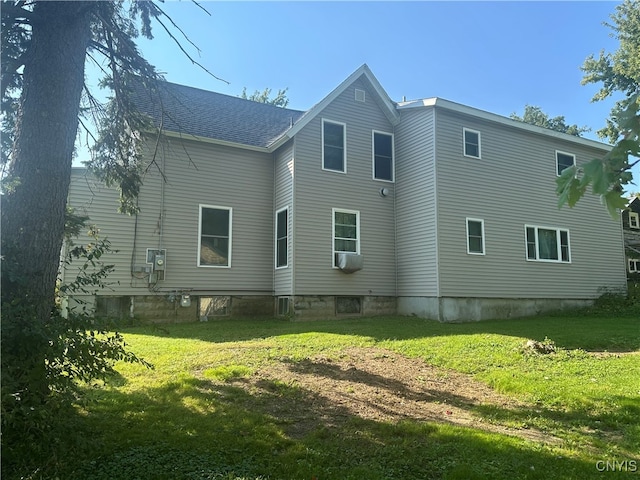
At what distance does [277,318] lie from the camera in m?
12.9

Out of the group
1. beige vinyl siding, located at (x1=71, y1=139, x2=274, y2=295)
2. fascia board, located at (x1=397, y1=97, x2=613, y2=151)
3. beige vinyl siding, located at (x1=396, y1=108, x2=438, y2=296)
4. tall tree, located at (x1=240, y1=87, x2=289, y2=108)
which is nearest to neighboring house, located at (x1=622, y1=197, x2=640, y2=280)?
fascia board, located at (x1=397, y1=97, x2=613, y2=151)

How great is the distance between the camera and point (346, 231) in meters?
13.2

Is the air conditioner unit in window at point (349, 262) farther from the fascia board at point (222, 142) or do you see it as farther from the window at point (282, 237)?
the fascia board at point (222, 142)

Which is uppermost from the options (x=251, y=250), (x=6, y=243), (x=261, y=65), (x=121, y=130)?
(x=261, y=65)

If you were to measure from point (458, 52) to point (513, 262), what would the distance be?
680 centimetres

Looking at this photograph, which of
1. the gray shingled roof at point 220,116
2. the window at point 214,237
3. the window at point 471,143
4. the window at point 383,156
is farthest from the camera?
the window at point 383,156

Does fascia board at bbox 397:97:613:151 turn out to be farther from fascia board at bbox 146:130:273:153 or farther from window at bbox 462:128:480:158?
fascia board at bbox 146:130:273:153

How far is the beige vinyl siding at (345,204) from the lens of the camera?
40.8 feet

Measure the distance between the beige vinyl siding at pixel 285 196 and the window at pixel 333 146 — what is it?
1.08m

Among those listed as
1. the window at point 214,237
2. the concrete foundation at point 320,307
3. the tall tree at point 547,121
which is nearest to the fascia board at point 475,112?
the concrete foundation at point 320,307

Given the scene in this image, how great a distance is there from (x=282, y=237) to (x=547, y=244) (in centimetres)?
909

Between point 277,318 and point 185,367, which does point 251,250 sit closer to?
point 277,318

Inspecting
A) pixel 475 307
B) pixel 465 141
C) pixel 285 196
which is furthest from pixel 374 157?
pixel 475 307

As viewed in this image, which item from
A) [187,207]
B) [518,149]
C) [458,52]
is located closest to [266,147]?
[187,207]
